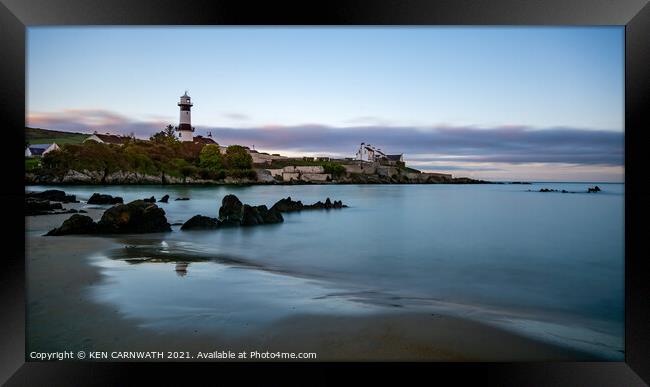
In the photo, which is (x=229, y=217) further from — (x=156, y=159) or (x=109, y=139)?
(x=109, y=139)

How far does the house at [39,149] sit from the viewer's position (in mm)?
3414

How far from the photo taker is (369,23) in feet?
9.21

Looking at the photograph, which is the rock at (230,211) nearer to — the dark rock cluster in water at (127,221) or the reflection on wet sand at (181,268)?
the dark rock cluster in water at (127,221)

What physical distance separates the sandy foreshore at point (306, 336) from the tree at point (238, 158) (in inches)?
65.6

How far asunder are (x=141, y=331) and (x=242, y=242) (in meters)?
1.39


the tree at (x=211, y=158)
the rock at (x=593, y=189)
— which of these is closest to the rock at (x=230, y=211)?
the tree at (x=211, y=158)

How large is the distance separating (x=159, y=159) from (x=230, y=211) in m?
0.86

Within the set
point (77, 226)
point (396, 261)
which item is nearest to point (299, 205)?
point (396, 261)

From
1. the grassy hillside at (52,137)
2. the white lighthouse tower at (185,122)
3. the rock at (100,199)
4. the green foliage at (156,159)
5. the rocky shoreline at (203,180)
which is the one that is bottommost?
the rock at (100,199)

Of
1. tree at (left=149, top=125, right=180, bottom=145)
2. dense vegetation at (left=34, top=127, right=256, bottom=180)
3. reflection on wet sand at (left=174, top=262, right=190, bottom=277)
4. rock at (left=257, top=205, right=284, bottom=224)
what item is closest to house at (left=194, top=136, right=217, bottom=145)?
dense vegetation at (left=34, top=127, right=256, bottom=180)

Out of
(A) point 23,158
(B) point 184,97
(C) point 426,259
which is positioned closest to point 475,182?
(C) point 426,259

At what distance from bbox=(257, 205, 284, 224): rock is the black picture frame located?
77.6 inches

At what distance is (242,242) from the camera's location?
428 centimetres

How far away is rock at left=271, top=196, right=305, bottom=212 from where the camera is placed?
15.3 ft
